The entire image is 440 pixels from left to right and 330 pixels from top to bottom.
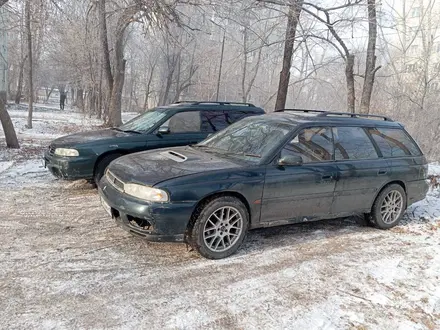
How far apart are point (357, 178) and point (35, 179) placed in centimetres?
580

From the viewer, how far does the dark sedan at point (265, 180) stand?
375cm

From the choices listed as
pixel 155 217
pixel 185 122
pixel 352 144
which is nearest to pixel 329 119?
pixel 352 144

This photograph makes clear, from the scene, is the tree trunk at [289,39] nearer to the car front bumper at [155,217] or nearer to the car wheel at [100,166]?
the car wheel at [100,166]

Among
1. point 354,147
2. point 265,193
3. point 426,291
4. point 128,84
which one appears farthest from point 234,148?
point 128,84

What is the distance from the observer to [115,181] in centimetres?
417

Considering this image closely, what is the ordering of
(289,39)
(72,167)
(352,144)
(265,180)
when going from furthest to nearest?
1. (289,39)
2. (72,167)
3. (352,144)
4. (265,180)

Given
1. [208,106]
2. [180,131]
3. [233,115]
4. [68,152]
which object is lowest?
[68,152]

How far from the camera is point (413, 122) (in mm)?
21016

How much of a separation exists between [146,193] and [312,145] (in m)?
2.22

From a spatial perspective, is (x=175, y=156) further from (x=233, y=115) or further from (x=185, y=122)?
(x=233, y=115)

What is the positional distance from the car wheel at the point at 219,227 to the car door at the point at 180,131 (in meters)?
2.97

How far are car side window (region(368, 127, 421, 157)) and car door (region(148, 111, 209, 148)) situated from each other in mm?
3134

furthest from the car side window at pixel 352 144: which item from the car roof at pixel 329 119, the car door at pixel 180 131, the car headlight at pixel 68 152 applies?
the car headlight at pixel 68 152

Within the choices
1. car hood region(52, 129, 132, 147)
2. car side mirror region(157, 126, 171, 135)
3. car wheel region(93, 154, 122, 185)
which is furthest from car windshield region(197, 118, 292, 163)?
car hood region(52, 129, 132, 147)
